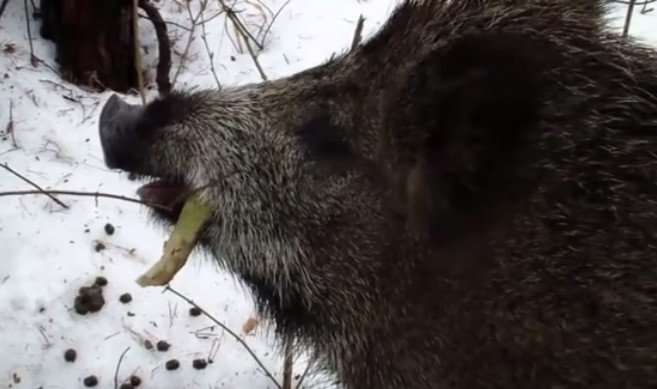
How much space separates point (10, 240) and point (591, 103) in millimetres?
2407

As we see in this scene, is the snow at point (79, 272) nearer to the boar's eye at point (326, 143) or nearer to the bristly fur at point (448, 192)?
the bristly fur at point (448, 192)

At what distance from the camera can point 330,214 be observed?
2795mm

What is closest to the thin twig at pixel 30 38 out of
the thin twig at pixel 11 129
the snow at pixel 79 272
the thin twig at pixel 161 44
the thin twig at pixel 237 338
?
the snow at pixel 79 272

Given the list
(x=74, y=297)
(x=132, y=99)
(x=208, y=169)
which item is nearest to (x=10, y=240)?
(x=74, y=297)

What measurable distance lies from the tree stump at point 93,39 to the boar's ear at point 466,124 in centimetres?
260

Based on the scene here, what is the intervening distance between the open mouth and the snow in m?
1.03

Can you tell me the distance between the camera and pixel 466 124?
2434mm

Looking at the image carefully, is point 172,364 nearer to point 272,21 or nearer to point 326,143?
point 326,143

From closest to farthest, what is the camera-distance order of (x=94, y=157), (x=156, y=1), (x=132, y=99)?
(x=94, y=157) < (x=132, y=99) < (x=156, y=1)

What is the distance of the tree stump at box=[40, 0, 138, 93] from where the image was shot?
16.2 ft

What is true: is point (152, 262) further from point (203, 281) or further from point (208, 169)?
point (208, 169)

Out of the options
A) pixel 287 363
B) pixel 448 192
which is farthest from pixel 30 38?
pixel 448 192

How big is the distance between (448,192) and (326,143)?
1.26 ft

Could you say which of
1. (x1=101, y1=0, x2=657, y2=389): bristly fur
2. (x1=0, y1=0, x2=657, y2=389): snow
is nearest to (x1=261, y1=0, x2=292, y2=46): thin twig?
(x1=0, y1=0, x2=657, y2=389): snow
